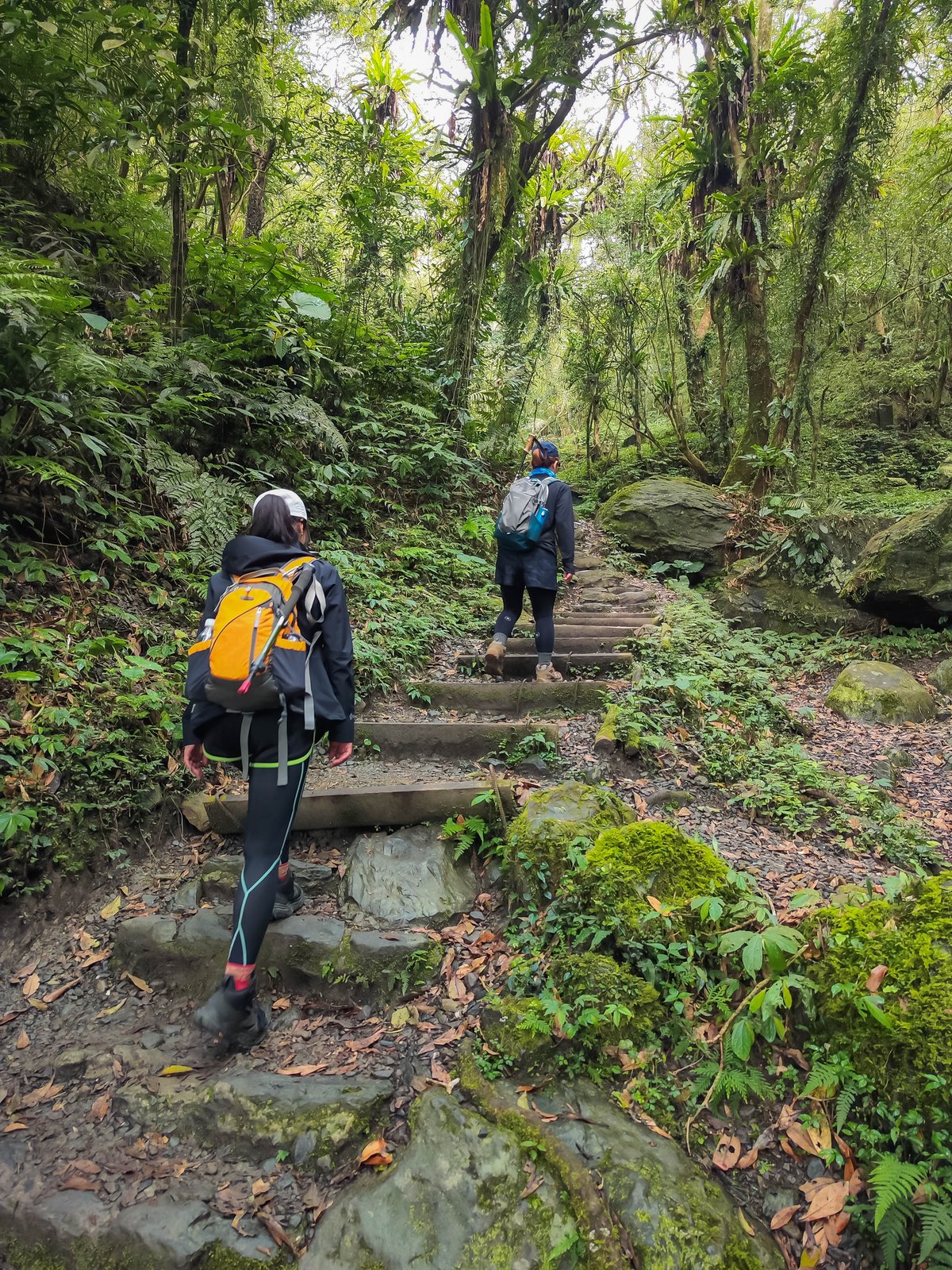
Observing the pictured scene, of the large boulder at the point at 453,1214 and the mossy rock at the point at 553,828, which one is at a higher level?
the mossy rock at the point at 553,828

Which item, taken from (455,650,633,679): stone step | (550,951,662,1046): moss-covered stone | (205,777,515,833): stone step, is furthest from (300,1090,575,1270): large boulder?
(455,650,633,679): stone step

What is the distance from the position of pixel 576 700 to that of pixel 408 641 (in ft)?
5.31

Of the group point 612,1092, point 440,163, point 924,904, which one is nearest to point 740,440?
point 440,163

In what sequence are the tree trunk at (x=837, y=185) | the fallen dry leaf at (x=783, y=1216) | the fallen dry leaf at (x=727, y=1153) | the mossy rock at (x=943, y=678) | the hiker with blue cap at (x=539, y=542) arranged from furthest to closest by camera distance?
the tree trunk at (x=837, y=185) → the mossy rock at (x=943, y=678) → the hiker with blue cap at (x=539, y=542) → the fallen dry leaf at (x=727, y=1153) → the fallen dry leaf at (x=783, y=1216)

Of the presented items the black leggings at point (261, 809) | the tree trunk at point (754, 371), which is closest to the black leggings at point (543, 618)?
the black leggings at point (261, 809)

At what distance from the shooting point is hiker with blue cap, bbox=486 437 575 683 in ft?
17.1

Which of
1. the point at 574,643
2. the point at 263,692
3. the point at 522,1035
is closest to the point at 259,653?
the point at 263,692

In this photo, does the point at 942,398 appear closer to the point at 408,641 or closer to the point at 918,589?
the point at 918,589

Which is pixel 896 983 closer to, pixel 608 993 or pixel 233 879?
pixel 608 993

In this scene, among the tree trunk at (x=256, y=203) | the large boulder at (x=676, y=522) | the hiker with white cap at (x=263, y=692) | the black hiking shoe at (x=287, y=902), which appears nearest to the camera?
the hiker with white cap at (x=263, y=692)

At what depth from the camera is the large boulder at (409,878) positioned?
3.18 m

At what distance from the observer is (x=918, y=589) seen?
7090 mm

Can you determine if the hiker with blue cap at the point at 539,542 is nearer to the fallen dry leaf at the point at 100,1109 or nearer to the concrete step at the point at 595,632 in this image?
the concrete step at the point at 595,632

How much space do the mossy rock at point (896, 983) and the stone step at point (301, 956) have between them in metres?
1.63
